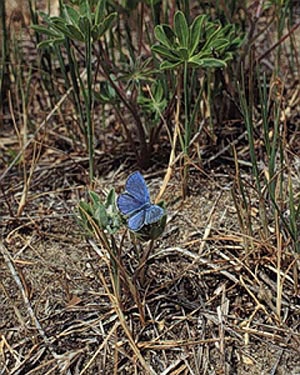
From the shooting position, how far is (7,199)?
1.63 metres

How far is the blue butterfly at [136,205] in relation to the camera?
1.14m

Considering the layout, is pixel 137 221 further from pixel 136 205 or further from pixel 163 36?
pixel 163 36

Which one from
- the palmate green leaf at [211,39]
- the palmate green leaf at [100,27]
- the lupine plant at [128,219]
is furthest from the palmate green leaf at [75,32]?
the lupine plant at [128,219]

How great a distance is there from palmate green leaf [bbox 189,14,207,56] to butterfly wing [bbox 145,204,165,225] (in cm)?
46

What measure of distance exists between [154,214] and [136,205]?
47 millimetres

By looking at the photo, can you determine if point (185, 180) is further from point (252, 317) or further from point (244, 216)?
point (252, 317)

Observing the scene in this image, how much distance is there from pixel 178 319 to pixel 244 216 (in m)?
0.28

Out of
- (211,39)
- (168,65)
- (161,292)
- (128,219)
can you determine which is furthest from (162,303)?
(211,39)

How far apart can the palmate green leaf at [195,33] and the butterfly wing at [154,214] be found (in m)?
0.46

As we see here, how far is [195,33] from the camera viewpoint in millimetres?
1454

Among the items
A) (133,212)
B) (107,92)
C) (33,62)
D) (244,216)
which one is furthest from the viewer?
(33,62)

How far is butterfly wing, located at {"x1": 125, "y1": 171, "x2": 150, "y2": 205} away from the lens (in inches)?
46.1

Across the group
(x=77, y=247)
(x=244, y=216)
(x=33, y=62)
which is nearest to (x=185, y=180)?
(x=244, y=216)

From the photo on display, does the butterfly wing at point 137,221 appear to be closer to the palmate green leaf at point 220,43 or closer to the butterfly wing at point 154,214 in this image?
the butterfly wing at point 154,214
